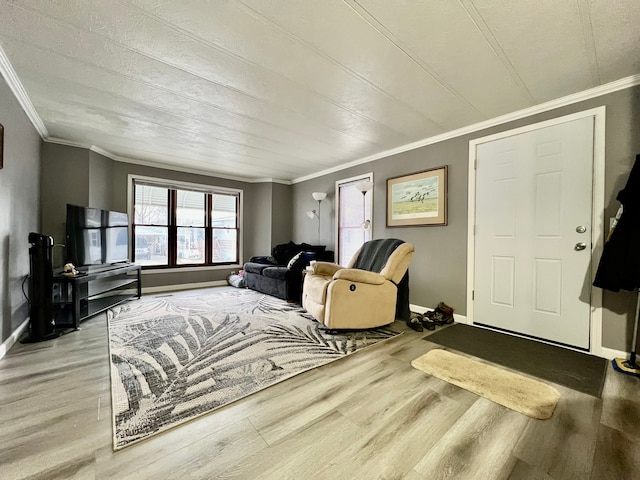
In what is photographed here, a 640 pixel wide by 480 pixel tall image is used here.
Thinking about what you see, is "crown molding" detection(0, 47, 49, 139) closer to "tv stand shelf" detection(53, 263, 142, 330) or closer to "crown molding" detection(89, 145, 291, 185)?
"crown molding" detection(89, 145, 291, 185)

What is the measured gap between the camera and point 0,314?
2072mm

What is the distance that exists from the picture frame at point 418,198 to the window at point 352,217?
44 centimetres

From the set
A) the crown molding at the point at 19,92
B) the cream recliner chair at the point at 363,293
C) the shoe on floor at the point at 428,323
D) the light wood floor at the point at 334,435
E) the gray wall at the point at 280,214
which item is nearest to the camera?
the light wood floor at the point at 334,435

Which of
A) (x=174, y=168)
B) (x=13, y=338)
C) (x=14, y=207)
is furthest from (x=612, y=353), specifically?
(x=174, y=168)

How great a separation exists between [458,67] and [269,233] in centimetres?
438

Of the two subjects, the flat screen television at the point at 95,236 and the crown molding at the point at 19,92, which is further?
the flat screen television at the point at 95,236

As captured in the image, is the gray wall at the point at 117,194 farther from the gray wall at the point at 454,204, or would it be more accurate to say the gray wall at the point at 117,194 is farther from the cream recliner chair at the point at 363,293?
the cream recliner chair at the point at 363,293

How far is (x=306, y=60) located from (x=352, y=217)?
115 inches

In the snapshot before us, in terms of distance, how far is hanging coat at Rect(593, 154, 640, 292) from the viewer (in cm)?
191

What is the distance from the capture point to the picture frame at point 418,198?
3316 mm

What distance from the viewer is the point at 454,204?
3211 millimetres

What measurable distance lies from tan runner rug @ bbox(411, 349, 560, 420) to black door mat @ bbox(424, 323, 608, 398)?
7.4 inches

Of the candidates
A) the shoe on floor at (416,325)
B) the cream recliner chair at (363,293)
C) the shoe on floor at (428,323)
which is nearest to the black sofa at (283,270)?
the cream recliner chair at (363,293)

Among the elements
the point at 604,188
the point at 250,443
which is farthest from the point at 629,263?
the point at 250,443
